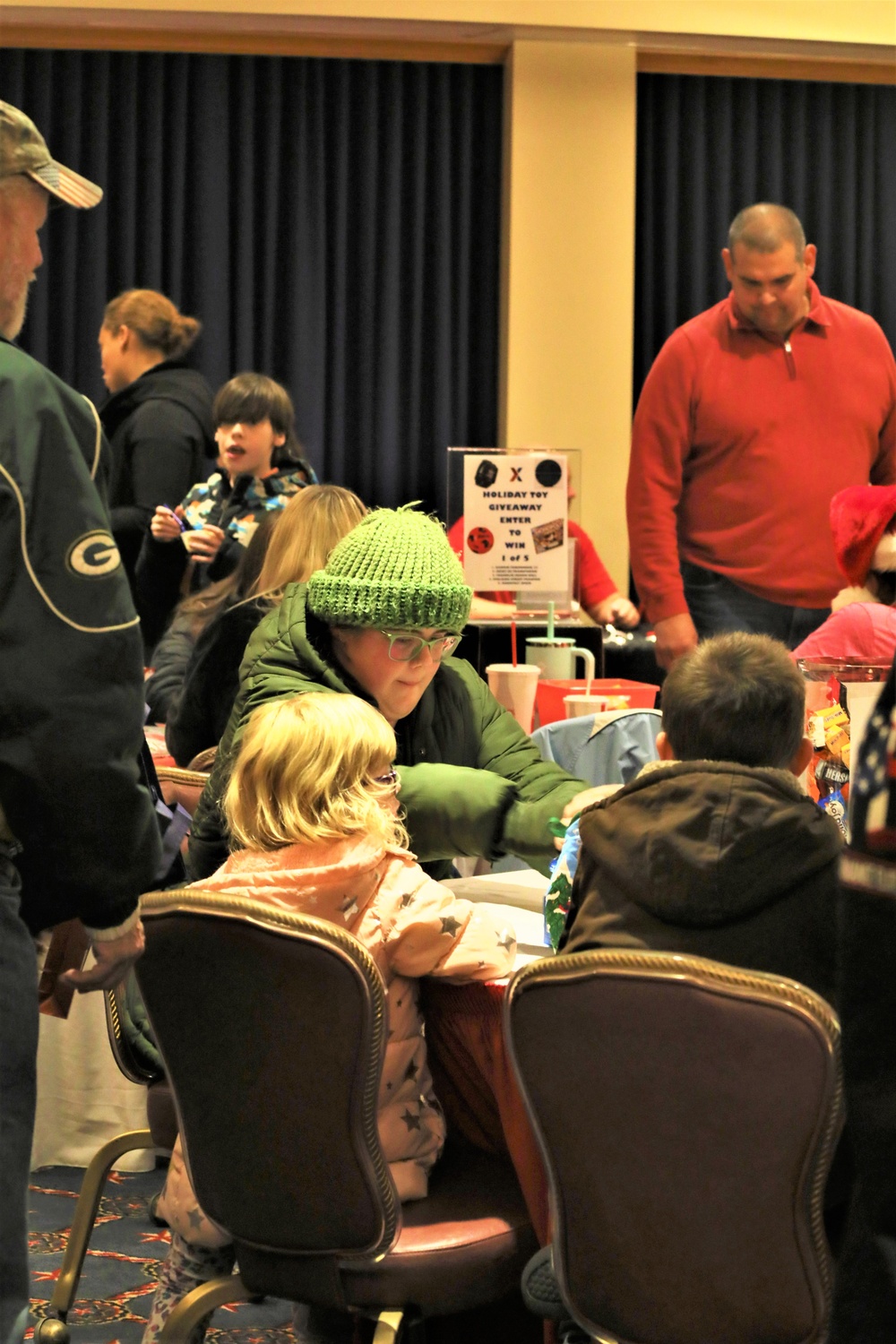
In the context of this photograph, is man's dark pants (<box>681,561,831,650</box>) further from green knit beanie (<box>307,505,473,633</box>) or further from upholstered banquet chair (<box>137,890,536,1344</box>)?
upholstered banquet chair (<box>137,890,536,1344</box>)

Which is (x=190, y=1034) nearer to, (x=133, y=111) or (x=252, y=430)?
(x=252, y=430)

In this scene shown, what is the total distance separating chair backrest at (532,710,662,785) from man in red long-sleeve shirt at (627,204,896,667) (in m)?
1.10

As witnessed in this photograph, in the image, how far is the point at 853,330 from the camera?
417 cm

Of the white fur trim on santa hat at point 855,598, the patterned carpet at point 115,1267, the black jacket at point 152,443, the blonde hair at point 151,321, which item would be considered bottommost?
the patterned carpet at point 115,1267

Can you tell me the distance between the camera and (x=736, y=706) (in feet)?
6.11

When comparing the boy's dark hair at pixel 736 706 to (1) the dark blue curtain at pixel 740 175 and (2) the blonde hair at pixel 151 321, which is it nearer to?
(2) the blonde hair at pixel 151 321

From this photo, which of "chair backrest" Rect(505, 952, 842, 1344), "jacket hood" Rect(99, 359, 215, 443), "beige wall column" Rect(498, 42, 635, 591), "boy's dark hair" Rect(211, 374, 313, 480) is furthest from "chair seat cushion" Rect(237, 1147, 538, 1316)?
"beige wall column" Rect(498, 42, 635, 591)

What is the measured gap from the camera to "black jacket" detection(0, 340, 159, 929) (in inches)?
58.6

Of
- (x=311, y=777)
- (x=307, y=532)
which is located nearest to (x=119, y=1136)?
(x=311, y=777)

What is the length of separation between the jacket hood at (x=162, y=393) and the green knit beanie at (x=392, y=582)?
2513mm

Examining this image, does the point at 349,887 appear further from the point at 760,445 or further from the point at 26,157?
the point at 760,445

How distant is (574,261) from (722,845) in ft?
17.1

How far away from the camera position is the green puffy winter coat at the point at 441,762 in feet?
6.86

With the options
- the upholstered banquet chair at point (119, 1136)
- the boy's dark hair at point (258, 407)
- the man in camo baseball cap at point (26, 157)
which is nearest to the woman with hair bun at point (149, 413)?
the boy's dark hair at point (258, 407)
